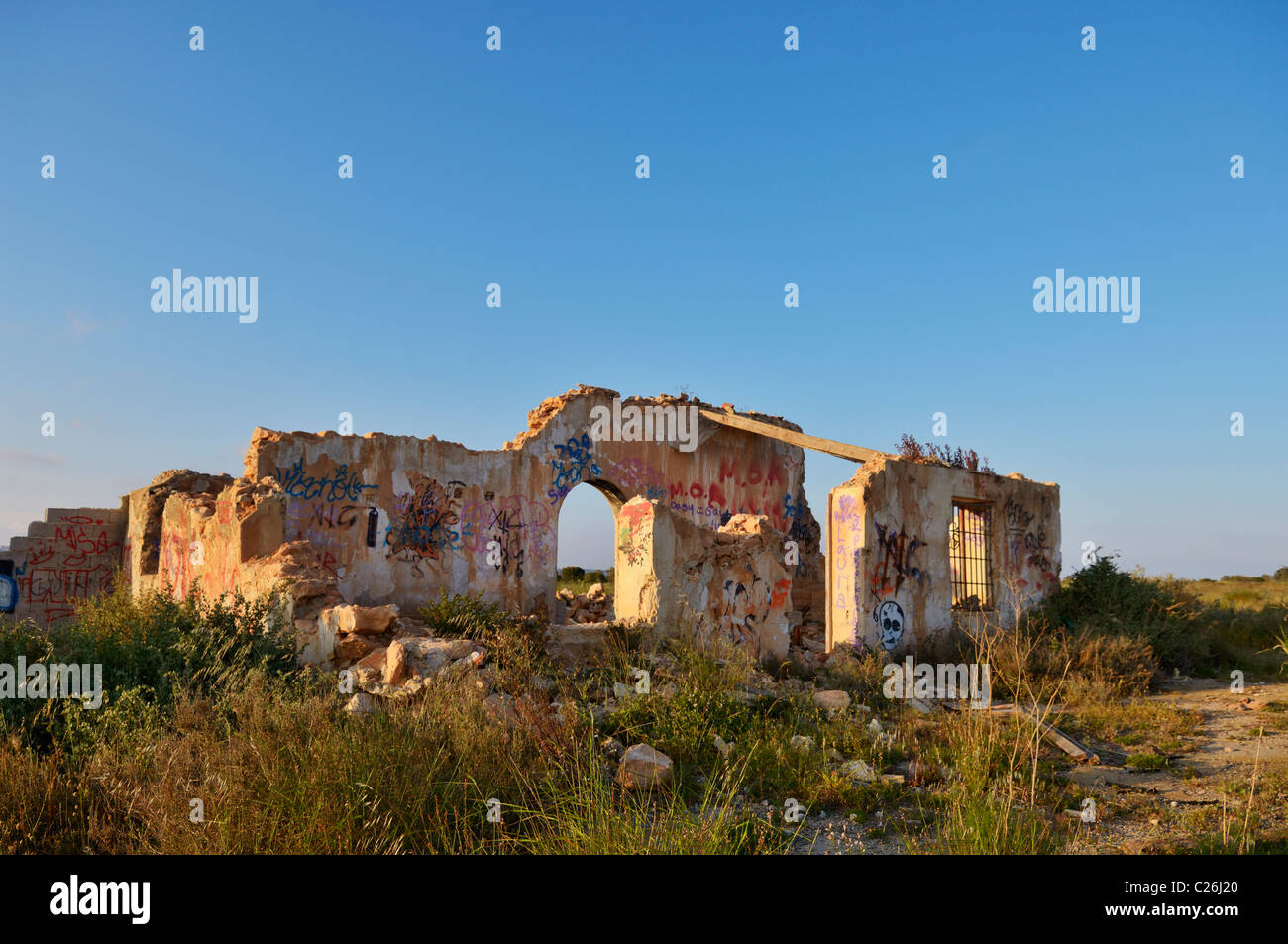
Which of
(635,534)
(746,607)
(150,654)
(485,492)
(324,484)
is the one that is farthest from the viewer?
(485,492)

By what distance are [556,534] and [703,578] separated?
4.96 metres

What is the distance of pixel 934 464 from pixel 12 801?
1187 centimetres

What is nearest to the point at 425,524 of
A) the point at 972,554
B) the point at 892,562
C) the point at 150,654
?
the point at 150,654

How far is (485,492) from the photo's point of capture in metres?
14.0

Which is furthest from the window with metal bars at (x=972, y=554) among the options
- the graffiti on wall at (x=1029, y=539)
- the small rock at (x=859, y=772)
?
the small rock at (x=859, y=772)

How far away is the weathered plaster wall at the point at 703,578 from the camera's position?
394 inches

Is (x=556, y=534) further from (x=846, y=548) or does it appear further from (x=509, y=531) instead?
(x=846, y=548)

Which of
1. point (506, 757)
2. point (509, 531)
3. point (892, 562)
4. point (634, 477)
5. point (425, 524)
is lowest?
point (506, 757)

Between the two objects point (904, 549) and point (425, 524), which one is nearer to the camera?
point (904, 549)

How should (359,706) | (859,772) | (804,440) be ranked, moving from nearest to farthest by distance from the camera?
(859,772), (359,706), (804,440)
